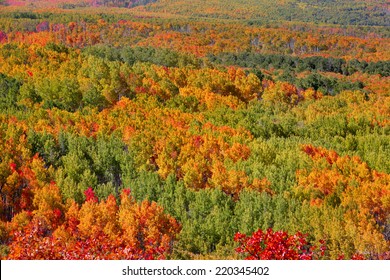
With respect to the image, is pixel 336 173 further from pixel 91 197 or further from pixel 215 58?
pixel 215 58

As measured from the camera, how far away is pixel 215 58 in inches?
5285

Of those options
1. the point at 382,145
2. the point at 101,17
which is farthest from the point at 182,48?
the point at 382,145

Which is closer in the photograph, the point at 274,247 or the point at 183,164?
the point at 274,247

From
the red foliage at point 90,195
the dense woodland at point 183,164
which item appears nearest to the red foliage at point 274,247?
the dense woodland at point 183,164

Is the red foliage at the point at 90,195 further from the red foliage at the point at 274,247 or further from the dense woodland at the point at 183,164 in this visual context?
the red foliage at the point at 274,247

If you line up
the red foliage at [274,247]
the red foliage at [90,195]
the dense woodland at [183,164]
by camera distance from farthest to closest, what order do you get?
the red foliage at [90,195]
the dense woodland at [183,164]
the red foliage at [274,247]

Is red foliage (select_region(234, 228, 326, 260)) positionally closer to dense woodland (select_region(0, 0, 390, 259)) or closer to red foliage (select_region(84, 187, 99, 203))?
dense woodland (select_region(0, 0, 390, 259))

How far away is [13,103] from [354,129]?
1587 inches

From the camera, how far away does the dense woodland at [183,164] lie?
32.0 metres

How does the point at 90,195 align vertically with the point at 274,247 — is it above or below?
below

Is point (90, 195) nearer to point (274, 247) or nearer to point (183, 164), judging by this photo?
point (183, 164)

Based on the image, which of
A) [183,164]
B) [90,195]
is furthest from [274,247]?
[183,164]

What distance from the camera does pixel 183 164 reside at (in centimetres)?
4781

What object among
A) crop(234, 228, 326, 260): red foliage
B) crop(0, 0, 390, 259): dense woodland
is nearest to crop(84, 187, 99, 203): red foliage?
crop(0, 0, 390, 259): dense woodland
